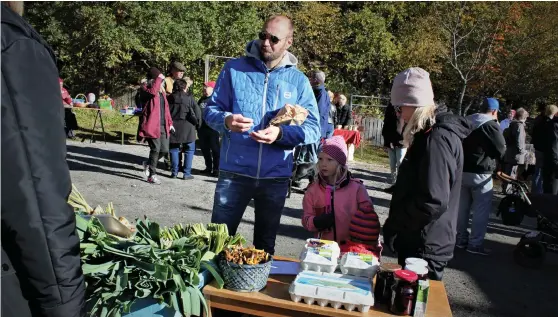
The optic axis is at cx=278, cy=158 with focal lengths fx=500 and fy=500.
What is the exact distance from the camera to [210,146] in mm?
9477

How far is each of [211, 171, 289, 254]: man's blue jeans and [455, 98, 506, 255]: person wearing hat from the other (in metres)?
3.14

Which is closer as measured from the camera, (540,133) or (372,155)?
(540,133)

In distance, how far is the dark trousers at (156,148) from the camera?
825 cm

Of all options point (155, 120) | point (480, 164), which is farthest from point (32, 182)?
point (155, 120)

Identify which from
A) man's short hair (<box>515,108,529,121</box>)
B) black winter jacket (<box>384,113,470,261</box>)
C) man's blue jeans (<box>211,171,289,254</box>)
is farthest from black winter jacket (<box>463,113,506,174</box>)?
man's short hair (<box>515,108,529,121</box>)

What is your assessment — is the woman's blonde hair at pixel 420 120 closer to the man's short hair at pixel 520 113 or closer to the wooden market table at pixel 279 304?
the wooden market table at pixel 279 304

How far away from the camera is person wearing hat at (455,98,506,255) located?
18.2 ft

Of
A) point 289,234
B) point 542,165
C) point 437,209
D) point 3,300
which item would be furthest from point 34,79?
point 542,165

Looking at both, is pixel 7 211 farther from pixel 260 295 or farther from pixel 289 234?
pixel 289 234

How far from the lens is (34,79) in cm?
138

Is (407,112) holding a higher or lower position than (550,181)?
higher

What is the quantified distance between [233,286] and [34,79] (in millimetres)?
1421

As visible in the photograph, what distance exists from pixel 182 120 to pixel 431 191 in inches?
259

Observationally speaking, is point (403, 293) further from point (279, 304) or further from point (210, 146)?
point (210, 146)
